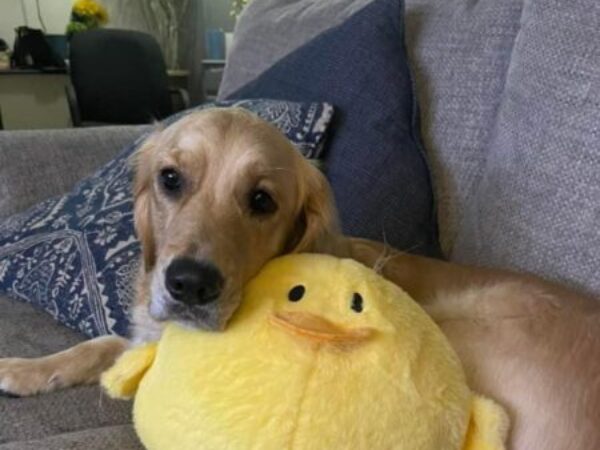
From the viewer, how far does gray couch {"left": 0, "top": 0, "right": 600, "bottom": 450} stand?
3.10 ft

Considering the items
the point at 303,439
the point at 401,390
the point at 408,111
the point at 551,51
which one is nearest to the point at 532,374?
the point at 401,390

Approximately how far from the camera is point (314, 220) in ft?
3.54

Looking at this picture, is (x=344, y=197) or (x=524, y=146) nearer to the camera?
(x=524, y=146)

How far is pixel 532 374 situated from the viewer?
83 cm

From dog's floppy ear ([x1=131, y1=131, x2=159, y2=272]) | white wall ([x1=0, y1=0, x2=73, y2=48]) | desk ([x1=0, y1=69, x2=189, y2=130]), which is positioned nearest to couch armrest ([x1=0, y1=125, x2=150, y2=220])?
dog's floppy ear ([x1=131, y1=131, x2=159, y2=272])

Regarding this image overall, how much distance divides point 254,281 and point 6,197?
106cm

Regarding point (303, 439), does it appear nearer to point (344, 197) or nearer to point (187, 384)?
point (187, 384)

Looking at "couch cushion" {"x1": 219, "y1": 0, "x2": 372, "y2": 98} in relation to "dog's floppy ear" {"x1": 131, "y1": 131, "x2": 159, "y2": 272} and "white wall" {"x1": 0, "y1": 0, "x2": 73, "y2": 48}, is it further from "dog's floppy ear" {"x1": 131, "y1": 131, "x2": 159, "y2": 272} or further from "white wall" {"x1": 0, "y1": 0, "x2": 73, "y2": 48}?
"white wall" {"x1": 0, "y1": 0, "x2": 73, "y2": 48}

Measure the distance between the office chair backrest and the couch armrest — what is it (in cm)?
177

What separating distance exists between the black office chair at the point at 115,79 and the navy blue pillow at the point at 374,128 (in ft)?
7.33

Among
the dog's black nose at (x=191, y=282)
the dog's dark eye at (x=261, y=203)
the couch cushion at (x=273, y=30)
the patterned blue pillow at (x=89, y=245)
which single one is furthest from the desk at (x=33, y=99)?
the dog's black nose at (x=191, y=282)

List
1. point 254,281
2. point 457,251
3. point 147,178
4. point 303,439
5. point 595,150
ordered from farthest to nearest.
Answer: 1. point 457,251
2. point 147,178
3. point 595,150
4. point 254,281
5. point 303,439

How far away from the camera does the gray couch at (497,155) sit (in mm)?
946

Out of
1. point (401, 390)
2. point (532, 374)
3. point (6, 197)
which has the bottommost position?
point (6, 197)
